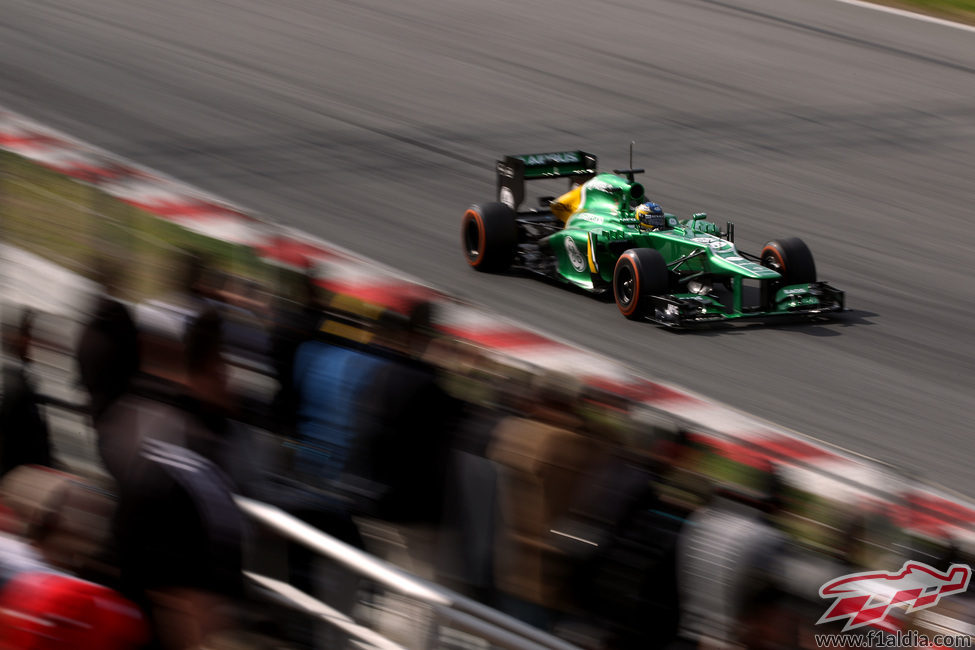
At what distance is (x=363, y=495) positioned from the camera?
3623 millimetres

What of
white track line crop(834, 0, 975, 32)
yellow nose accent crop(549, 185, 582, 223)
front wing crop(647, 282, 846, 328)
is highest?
white track line crop(834, 0, 975, 32)

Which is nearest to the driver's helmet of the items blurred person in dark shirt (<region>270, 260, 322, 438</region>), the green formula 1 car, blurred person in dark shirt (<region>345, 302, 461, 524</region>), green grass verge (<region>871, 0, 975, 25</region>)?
the green formula 1 car

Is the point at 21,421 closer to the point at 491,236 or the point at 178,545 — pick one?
the point at 178,545

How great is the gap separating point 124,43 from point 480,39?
480 cm

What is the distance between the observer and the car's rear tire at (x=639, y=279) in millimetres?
9078

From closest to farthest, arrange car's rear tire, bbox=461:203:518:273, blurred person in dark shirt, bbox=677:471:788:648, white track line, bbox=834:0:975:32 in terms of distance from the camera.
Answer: blurred person in dark shirt, bbox=677:471:788:648, car's rear tire, bbox=461:203:518:273, white track line, bbox=834:0:975:32

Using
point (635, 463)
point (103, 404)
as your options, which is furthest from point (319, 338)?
point (635, 463)

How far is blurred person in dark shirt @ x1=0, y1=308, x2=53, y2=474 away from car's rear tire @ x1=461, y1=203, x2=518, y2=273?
6560mm

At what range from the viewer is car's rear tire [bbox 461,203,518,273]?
399 inches

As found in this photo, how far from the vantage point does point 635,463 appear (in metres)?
3.13

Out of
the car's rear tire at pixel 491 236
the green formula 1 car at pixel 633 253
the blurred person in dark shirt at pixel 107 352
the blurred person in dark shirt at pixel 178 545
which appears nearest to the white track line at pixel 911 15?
the green formula 1 car at pixel 633 253

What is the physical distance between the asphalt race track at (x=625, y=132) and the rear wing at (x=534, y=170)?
72 cm

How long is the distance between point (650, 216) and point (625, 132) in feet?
16.4

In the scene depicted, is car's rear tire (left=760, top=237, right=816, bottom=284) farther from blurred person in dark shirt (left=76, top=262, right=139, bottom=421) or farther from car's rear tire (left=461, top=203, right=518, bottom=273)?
blurred person in dark shirt (left=76, top=262, right=139, bottom=421)
